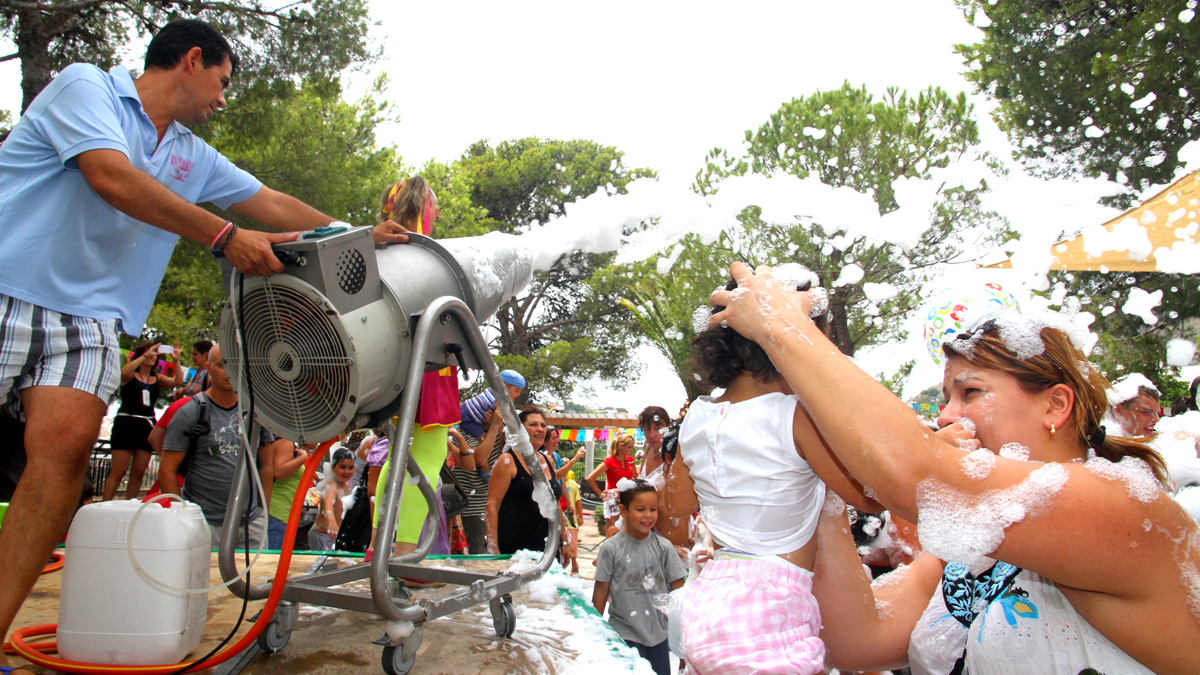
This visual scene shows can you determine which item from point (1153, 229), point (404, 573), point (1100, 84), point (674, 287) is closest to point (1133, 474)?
point (404, 573)

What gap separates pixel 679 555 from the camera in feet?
12.1

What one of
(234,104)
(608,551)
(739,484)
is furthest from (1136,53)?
(234,104)

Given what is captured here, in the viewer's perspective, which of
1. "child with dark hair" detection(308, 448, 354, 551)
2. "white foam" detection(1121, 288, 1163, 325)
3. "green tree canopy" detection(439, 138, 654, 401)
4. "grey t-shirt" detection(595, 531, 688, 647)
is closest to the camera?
"grey t-shirt" detection(595, 531, 688, 647)

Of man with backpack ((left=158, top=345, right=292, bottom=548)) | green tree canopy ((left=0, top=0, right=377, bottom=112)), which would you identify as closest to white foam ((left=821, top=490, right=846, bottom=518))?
man with backpack ((left=158, top=345, right=292, bottom=548))

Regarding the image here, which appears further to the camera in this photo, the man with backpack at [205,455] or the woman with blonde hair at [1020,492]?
the man with backpack at [205,455]

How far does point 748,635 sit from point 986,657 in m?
0.43

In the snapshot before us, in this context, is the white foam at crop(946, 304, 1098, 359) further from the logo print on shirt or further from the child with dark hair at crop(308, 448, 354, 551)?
the child with dark hair at crop(308, 448, 354, 551)

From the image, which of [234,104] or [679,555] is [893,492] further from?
[234,104]

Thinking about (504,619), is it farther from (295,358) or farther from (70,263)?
(70,263)

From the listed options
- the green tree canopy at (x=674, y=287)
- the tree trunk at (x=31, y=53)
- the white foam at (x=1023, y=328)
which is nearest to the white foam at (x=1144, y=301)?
the green tree canopy at (x=674, y=287)

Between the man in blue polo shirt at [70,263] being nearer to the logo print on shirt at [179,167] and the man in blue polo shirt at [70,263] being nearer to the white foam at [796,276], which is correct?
the logo print on shirt at [179,167]

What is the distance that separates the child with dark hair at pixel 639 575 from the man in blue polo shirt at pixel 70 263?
2247 millimetres

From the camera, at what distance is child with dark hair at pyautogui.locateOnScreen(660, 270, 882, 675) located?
1351 mm

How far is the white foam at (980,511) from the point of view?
2.93ft
